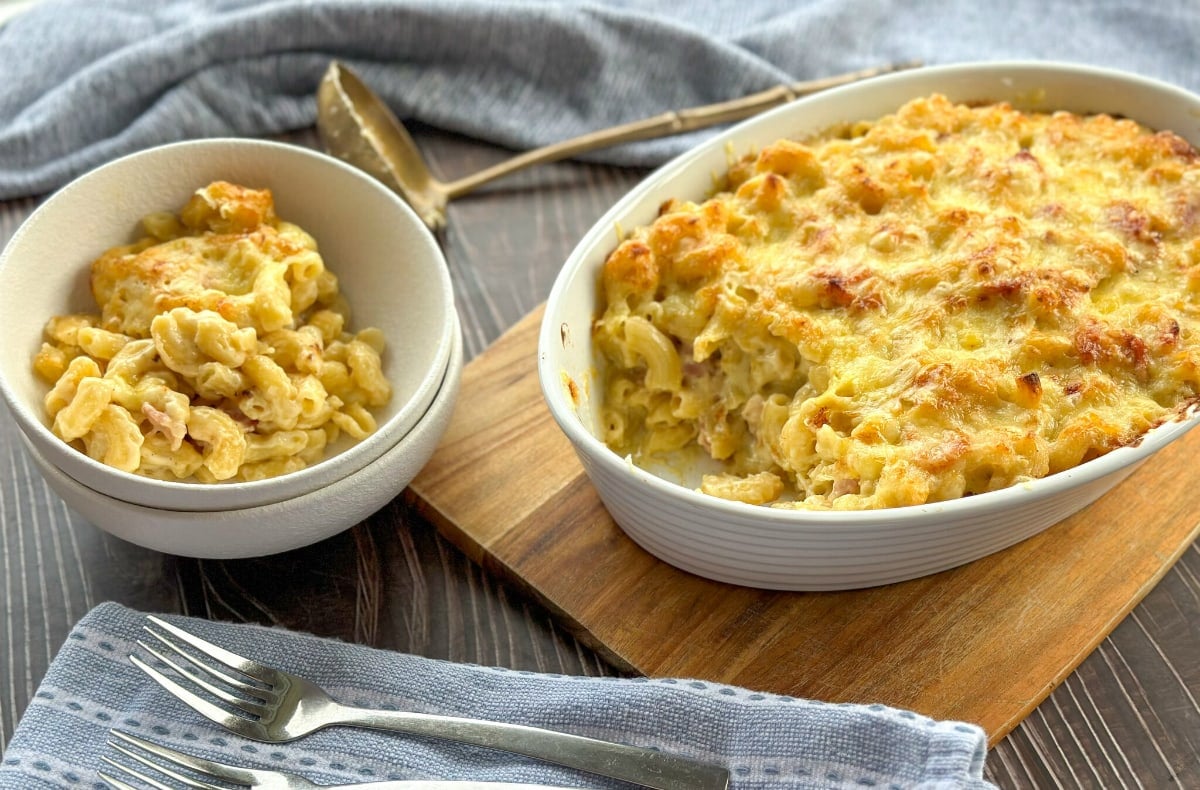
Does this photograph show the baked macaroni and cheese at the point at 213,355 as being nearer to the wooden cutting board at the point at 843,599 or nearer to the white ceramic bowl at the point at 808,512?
the wooden cutting board at the point at 843,599

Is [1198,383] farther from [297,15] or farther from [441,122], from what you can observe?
[297,15]

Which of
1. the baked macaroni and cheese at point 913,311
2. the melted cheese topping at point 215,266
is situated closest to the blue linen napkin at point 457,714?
the baked macaroni and cheese at point 913,311

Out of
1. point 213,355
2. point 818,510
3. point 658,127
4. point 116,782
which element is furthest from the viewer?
point 658,127

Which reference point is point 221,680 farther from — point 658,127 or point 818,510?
point 658,127

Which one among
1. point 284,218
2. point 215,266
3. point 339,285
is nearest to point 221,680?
point 215,266

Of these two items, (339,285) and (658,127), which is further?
(658,127)

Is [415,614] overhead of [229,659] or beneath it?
beneath

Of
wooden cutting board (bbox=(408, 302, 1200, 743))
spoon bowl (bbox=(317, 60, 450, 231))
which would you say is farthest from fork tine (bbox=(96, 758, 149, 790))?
spoon bowl (bbox=(317, 60, 450, 231))

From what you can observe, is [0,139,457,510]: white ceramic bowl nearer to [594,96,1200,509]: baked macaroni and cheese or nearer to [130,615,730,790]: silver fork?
[130,615,730,790]: silver fork
